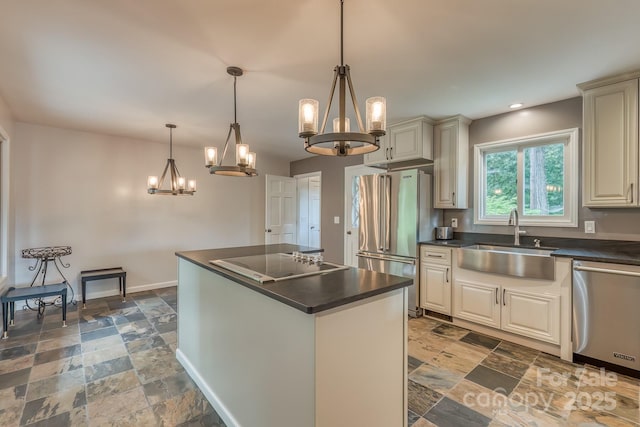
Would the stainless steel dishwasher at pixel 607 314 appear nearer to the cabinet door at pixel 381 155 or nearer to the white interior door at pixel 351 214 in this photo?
the cabinet door at pixel 381 155

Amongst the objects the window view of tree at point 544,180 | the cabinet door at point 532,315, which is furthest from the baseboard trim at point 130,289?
the window view of tree at point 544,180

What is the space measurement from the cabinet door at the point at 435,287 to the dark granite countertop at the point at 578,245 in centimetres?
31

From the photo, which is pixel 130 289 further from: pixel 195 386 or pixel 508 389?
pixel 508 389

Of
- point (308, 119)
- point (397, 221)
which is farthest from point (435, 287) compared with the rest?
point (308, 119)

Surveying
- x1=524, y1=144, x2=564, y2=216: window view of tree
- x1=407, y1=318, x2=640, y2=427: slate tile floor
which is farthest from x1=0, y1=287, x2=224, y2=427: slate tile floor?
x1=524, y1=144, x2=564, y2=216: window view of tree

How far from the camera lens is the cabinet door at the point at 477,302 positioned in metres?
2.94

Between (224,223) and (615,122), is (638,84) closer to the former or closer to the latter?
(615,122)

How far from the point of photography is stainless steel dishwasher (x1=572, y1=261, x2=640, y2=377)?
7.21 feet

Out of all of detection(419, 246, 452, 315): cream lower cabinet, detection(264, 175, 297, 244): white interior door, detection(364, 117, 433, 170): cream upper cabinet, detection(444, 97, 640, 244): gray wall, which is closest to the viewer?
detection(444, 97, 640, 244): gray wall

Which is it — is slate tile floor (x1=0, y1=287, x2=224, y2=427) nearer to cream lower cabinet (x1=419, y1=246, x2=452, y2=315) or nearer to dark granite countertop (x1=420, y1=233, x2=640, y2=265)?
cream lower cabinet (x1=419, y1=246, x2=452, y2=315)

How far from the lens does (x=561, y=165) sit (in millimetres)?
3092

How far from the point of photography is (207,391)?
2031 millimetres

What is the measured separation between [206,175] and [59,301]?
2.73 meters

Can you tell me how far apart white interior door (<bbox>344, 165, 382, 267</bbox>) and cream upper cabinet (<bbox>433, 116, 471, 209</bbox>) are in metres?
1.53
